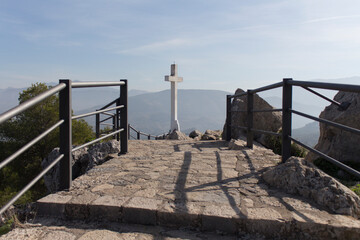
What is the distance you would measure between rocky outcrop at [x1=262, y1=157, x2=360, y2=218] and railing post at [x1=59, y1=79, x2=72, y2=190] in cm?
195

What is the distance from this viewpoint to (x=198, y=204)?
2182 millimetres

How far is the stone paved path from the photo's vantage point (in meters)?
1.87

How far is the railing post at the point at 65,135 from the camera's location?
101 inches

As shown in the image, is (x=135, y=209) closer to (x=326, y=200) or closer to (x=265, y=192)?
(x=265, y=192)

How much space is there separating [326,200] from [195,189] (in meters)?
1.08

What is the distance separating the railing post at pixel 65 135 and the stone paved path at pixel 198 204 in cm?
13

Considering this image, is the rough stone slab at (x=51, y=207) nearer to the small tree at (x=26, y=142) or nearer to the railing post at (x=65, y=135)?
the railing post at (x=65, y=135)

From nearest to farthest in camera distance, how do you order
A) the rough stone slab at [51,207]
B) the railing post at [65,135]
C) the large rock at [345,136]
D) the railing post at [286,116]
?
the rough stone slab at [51,207] < the railing post at [65,135] < the railing post at [286,116] < the large rock at [345,136]

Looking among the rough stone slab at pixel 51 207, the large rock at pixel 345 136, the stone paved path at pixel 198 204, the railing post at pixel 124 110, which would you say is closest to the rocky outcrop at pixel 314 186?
the stone paved path at pixel 198 204

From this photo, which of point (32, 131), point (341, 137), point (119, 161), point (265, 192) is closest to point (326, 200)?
point (265, 192)

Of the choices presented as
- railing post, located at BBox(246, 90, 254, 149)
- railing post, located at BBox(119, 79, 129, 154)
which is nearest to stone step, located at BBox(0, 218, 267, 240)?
railing post, located at BBox(119, 79, 129, 154)

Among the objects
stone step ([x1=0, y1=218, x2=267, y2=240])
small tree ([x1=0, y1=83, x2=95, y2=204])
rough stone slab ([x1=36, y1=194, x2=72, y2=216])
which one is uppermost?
rough stone slab ([x1=36, y1=194, x2=72, y2=216])

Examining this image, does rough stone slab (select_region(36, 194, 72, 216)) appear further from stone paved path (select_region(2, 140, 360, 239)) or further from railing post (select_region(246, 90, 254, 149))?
railing post (select_region(246, 90, 254, 149))

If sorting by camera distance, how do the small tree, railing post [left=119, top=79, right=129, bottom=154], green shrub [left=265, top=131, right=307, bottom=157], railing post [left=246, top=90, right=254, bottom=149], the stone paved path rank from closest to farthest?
the stone paved path, railing post [left=119, top=79, right=129, bottom=154], railing post [left=246, top=90, right=254, bottom=149], green shrub [left=265, top=131, right=307, bottom=157], the small tree
